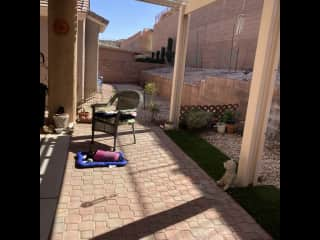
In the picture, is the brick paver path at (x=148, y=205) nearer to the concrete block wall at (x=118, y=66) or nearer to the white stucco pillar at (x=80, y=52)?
the white stucco pillar at (x=80, y=52)

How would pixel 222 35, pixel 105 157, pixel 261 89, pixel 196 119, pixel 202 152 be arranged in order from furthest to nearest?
1. pixel 222 35
2. pixel 196 119
3. pixel 202 152
4. pixel 105 157
5. pixel 261 89

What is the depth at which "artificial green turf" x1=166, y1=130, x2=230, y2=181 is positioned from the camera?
4.41 meters

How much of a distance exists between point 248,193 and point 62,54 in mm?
4843

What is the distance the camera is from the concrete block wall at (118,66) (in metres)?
18.2

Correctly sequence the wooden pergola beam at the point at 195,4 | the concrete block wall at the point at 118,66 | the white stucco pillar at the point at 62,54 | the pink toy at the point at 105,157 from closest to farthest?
the pink toy at the point at 105,157
the wooden pergola beam at the point at 195,4
the white stucco pillar at the point at 62,54
the concrete block wall at the point at 118,66

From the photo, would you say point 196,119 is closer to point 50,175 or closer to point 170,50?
point 50,175

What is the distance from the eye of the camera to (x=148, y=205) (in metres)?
3.17

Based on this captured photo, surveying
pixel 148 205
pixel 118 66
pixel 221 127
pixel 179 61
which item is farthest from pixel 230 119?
pixel 118 66

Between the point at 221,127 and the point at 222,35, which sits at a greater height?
the point at 222,35

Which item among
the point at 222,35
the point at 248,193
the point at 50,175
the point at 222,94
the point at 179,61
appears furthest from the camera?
the point at 222,35

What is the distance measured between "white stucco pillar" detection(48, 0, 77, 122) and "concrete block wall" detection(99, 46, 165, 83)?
1249 centimetres

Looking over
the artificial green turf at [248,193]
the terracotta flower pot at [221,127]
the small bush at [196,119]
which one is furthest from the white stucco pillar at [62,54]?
the terracotta flower pot at [221,127]
